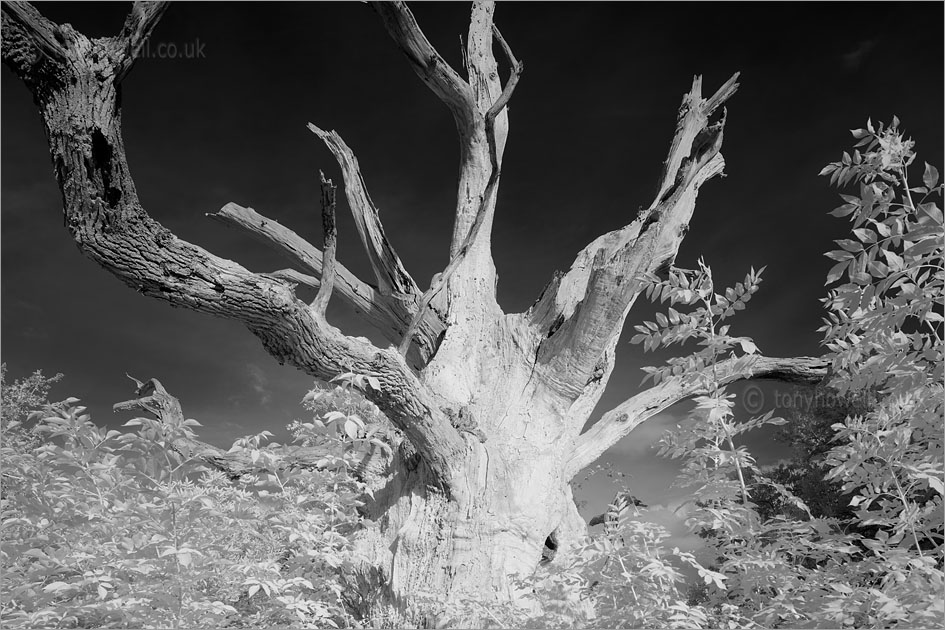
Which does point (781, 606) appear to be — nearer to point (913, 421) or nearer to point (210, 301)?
point (913, 421)

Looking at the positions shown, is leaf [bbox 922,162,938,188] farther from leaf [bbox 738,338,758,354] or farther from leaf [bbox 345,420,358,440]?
leaf [bbox 345,420,358,440]

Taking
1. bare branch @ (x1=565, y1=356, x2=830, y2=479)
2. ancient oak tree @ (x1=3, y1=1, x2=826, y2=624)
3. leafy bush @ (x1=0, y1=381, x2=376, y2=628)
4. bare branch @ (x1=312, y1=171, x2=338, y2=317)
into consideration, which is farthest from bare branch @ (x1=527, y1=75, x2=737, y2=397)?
leafy bush @ (x1=0, y1=381, x2=376, y2=628)

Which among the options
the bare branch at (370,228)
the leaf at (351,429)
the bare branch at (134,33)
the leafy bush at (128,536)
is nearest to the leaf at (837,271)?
the leaf at (351,429)

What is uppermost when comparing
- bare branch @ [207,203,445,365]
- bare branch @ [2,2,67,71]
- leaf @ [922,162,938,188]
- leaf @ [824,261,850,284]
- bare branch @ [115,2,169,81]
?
bare branch @ [207,203,445,365]

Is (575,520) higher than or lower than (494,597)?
higher

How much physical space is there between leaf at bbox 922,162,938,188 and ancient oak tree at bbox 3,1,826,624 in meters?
1.22

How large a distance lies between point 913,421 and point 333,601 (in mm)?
3985

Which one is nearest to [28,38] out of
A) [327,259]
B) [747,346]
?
[327,259]

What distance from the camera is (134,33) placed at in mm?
3117

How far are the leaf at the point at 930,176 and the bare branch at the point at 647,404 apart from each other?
362 centimetres

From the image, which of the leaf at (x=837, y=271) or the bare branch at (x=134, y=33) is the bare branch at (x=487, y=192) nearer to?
the bare branch at (x=134, y=33)

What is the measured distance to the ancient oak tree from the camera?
10.1 feet

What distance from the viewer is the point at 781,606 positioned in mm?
2475

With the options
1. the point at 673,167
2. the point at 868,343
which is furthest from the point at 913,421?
the point at 673,167
